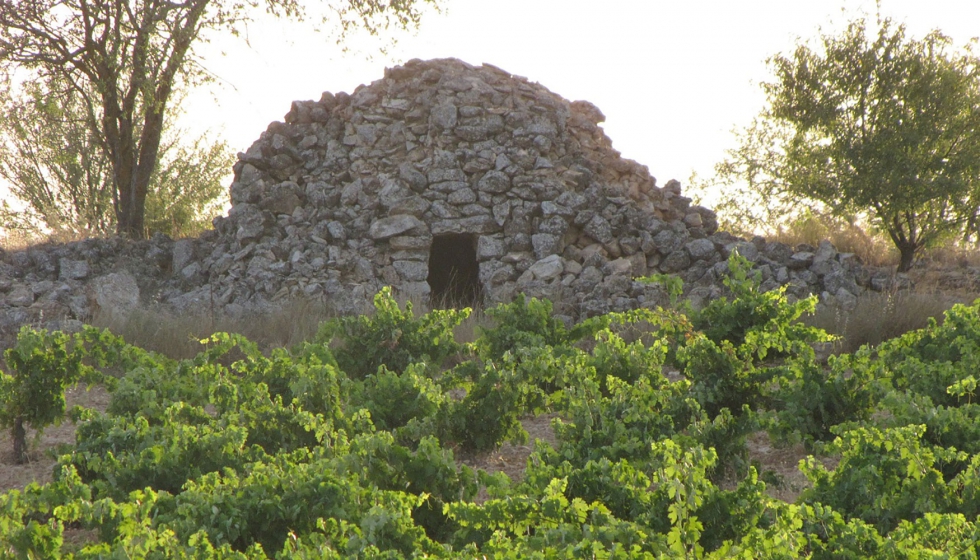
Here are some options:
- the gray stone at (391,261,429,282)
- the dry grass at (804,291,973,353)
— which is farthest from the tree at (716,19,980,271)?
the gray stone at (391,261,429,282)

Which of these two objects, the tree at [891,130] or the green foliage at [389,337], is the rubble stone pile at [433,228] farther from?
the green foliage at [389,337]

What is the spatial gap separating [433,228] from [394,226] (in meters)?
0.55

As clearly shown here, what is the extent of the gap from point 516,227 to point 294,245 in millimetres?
3146

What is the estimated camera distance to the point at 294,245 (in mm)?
12273

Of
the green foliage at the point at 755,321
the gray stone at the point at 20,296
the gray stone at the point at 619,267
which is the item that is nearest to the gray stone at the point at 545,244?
→ the gray stone at the point at 619,267

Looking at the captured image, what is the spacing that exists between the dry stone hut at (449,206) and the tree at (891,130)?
203 centimetres

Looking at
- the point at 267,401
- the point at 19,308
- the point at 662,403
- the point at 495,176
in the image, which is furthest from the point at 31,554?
the point at 495,176

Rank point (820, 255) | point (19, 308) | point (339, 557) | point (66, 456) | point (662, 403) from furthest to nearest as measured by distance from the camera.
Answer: point (820, 255)
point (19, 308)
point (662, 403)
point (66, 456)
point (339, 557)

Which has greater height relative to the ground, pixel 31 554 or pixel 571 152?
pixel 571 152

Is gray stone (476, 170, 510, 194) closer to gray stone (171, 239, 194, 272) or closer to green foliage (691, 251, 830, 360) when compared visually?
gray stone (171, 239, 194, 272)

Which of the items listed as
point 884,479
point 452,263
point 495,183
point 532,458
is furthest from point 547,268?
point 884,479

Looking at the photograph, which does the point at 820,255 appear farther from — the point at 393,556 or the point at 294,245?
the point at 393,556

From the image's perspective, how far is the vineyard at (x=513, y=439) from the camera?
9.86 feet

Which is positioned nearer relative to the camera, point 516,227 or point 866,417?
point 866,417
